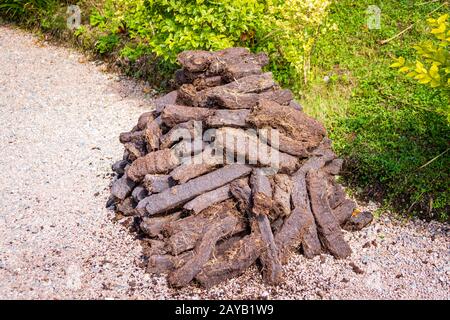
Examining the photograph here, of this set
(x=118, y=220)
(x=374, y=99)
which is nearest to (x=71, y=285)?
(x=118, y=220)

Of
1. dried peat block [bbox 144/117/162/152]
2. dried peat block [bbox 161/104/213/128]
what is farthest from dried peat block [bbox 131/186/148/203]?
dried peat block [bbox 161/104/213/128]

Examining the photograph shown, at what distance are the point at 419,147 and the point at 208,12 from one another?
2795 millimetres

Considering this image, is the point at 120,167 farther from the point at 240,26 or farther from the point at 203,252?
the point at 240,26

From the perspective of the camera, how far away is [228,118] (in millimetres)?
4895

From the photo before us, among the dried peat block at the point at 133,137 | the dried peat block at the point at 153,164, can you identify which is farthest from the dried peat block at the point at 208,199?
the dried peat block at the point at 133,137

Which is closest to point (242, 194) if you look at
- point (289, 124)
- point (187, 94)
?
point (289, 124)

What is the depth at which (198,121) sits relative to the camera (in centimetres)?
504

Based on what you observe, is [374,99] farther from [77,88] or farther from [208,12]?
[77,88]

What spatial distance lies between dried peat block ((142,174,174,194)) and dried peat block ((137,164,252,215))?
10cm

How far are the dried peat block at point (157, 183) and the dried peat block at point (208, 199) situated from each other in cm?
33

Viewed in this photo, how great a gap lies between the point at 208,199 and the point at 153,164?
0.66 metres

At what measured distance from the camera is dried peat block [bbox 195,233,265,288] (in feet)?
14.3

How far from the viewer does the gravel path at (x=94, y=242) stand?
171 inches

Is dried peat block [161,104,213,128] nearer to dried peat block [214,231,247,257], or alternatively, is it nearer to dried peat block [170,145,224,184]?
dried peat block [170,145,224,184]
